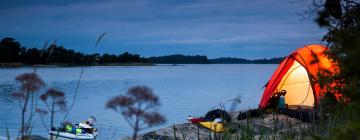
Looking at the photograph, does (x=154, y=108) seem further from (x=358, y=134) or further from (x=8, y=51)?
(x=8, y=51)

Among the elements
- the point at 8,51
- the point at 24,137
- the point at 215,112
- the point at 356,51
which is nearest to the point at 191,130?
the point at 215,112

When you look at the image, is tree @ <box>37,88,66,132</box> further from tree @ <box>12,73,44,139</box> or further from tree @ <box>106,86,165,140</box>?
tree @ <box>106,86,165,140</box>

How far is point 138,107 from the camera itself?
1.17 m

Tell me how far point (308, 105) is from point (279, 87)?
0.95 metres

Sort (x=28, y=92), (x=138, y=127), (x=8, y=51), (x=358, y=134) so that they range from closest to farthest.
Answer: (x=138, y=127) → (x=358, y=134) → (x=28, y=92) → (x=8, y=51)

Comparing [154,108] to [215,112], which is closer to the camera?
[154,108]

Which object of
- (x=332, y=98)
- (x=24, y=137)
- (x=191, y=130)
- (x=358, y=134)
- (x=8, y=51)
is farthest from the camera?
(x=191, y=130)

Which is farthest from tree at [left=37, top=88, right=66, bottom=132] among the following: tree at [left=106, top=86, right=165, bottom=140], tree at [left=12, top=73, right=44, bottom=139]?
tree at [left=106, top=86, right=165, bottom=140]

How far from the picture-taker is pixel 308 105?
14984 millimetres

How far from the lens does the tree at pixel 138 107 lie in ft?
3.76

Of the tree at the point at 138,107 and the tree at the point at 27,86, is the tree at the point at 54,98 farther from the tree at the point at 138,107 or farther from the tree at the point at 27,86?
the tree at the point at 138,107

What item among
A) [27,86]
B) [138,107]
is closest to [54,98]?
[27,86]

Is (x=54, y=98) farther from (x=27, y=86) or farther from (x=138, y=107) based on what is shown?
(x=138, y=107)

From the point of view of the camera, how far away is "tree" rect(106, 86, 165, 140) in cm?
115
